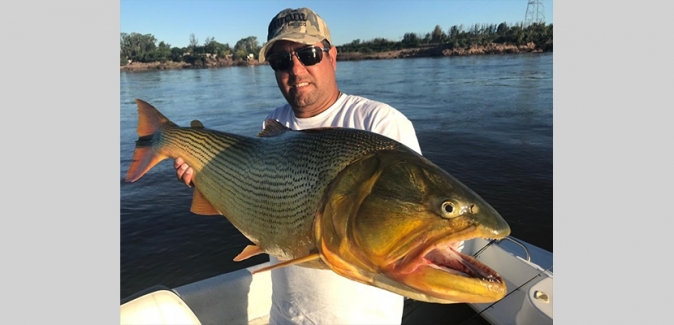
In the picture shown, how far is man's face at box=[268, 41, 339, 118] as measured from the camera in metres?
2.91

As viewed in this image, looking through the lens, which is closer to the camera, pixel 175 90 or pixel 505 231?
pixel 505 231

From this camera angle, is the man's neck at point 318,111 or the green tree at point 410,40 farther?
the green tree at point 410,40

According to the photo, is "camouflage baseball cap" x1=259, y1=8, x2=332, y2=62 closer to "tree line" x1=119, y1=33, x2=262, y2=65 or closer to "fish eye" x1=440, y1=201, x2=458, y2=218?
"fish eye" x1=440, y1=201, x2=458, y2=218

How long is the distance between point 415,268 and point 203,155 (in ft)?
6.35

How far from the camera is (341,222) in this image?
1666 millimetres

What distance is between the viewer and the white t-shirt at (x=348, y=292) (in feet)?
8.51

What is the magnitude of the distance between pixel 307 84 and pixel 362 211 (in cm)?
155

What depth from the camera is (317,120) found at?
9.53 feet

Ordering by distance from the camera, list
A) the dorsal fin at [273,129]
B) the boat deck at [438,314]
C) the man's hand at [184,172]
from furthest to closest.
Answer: the boat deck at [438,314]
the man's hand at [184,172]
the dorsal fin at [273,129]

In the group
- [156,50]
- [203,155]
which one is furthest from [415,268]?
[156,50]

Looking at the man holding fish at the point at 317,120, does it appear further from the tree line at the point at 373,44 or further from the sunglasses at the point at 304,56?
the tree line at the point at 373,44

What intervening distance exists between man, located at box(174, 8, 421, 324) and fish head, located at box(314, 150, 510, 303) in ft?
3.01

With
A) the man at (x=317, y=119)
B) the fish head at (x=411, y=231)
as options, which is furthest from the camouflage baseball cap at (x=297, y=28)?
the fish head at (x=411, y=231)

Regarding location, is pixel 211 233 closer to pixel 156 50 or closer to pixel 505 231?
pixel 505 231
